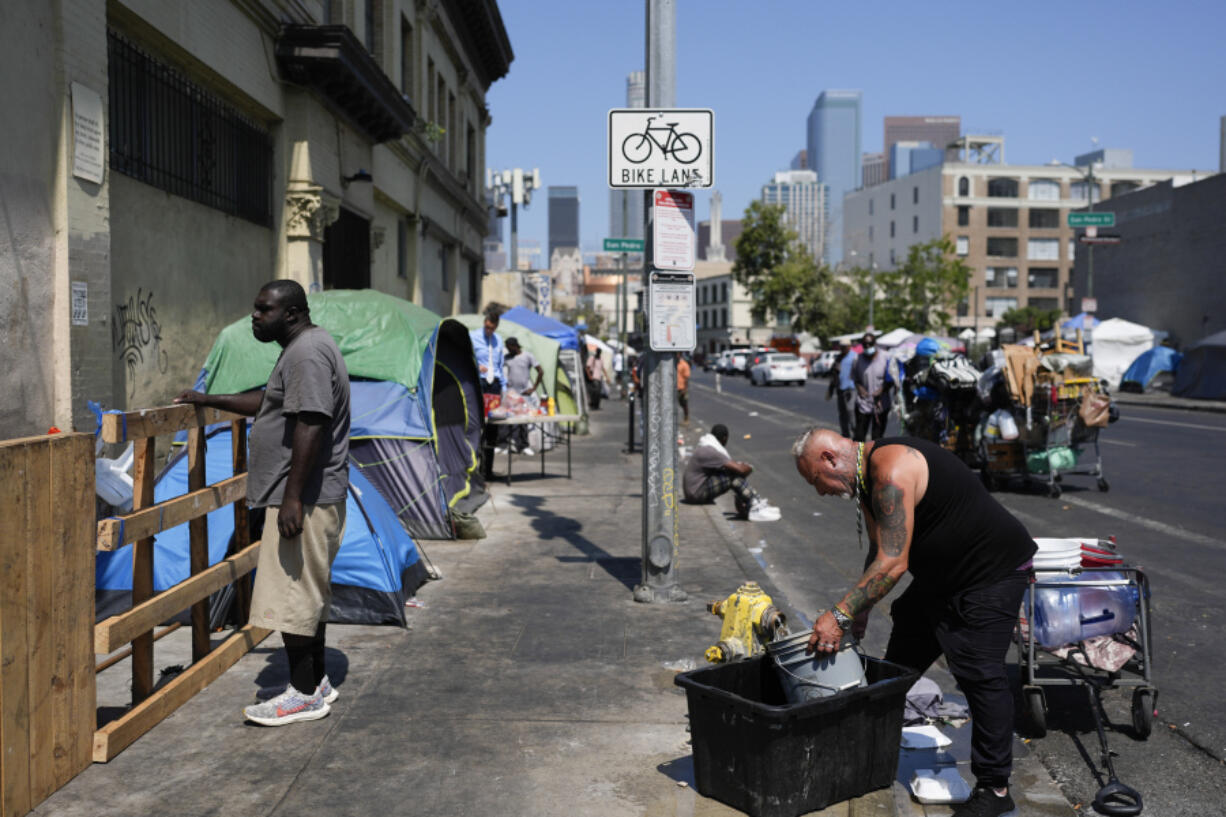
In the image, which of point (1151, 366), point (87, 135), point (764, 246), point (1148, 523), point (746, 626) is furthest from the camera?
point (764, 246)

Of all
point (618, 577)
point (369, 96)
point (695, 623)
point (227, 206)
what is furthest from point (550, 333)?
point (695, 623)

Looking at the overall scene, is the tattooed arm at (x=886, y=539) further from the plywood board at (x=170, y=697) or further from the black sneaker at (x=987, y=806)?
the plywood board at (x=170, y=697)

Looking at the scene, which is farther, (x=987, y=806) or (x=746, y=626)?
(x=746, y=626)

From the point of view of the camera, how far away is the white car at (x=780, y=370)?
163ft

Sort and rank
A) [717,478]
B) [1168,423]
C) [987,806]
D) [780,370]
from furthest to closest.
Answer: [780,370] < [1168,423] < [717,478] < [987,806]

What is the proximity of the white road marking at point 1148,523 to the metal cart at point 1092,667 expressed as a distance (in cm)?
508

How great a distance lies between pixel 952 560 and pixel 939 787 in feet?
3.08

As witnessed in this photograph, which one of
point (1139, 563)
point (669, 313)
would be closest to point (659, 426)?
point (669, 313)

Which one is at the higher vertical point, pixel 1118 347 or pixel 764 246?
pixel 764 246

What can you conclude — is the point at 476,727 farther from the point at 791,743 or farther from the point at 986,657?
the point at 986,657

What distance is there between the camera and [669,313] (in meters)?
7.58

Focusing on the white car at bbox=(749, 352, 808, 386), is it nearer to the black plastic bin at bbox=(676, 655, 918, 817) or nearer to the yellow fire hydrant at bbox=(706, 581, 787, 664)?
the yellow fire hydrant at bbox=(706, 581, 787, 664)

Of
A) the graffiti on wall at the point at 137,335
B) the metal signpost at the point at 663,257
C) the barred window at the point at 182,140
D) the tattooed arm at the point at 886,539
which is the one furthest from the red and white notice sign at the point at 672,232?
the barred window at the point at 182,140

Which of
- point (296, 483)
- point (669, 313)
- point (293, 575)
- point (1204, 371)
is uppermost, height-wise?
point (669, 313)
